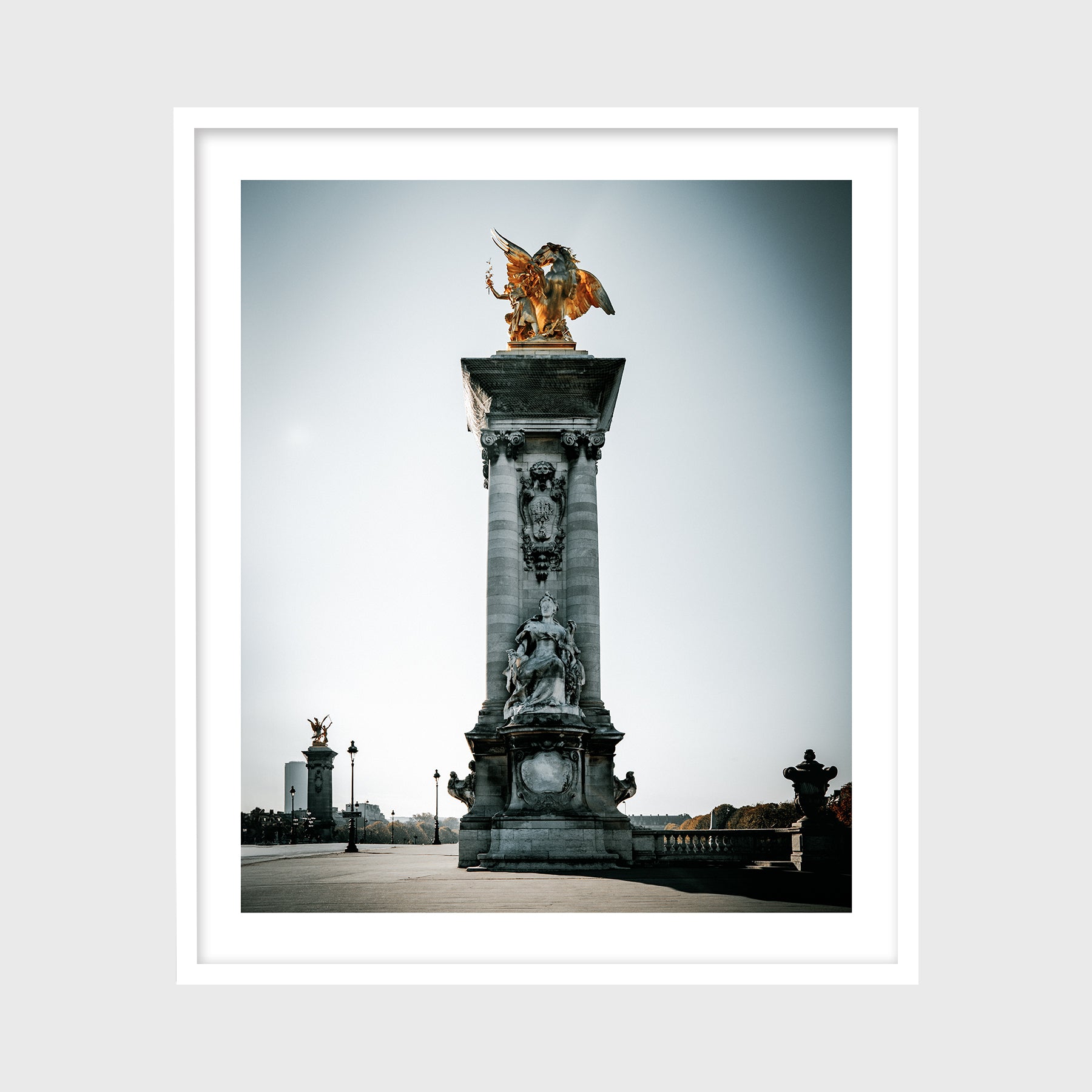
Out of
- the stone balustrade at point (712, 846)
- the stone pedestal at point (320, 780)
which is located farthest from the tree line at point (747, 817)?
the stone balustrade at point (712, 846)

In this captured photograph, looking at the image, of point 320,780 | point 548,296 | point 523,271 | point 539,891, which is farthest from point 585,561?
point 320,780

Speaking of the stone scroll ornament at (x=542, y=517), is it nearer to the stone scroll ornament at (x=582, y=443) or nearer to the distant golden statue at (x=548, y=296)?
the stone scroll ornament at (x=582, y=443)

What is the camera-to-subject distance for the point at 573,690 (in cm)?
1978

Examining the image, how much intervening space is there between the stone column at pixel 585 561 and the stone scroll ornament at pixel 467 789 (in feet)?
7.25

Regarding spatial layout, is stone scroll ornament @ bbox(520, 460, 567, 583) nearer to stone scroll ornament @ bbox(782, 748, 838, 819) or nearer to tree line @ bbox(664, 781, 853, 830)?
stone scroll ornament @ bbox(782, 748, 838, 819)

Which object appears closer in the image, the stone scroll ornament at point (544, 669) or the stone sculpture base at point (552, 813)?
the stone sculpture base at point (552, 813)

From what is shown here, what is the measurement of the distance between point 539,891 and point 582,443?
9.66 metres

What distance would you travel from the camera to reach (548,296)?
22234mm

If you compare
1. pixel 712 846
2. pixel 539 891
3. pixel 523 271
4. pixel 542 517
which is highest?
pixel 523 271

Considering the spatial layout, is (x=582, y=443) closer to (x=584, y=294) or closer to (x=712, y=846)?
(x=584, y=294)

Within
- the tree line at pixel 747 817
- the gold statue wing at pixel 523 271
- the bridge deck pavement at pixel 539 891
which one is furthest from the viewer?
the tree line at pixel 747 817

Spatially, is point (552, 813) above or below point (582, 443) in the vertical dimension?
below

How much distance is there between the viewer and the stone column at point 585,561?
802 inches
